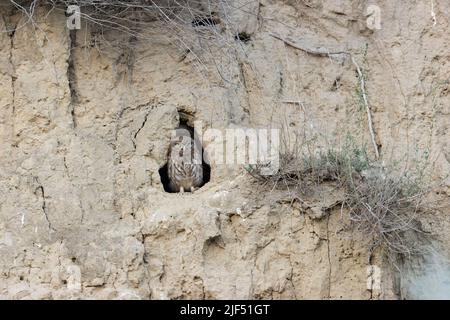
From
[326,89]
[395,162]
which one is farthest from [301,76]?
[395,162]

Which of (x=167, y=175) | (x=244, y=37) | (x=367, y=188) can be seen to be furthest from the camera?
(x=244, y=37)

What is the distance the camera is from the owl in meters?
Result: 6.48

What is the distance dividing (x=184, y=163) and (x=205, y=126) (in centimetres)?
31

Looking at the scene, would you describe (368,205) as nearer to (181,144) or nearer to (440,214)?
(440,214)

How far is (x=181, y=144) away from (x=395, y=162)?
61.0 inches

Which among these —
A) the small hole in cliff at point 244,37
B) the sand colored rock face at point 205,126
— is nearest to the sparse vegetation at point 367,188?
the sand colored rock face at point 205,126

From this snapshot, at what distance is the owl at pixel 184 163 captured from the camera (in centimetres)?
648

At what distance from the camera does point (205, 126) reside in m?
6.50

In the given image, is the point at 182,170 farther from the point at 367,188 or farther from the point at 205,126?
the point at 367,188

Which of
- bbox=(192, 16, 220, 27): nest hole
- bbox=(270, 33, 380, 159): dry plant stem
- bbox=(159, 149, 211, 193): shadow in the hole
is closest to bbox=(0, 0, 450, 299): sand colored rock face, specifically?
bbox=(270, 33, 380, 159): dry plant stem

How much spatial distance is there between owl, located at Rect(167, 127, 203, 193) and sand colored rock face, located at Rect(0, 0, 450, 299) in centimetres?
9

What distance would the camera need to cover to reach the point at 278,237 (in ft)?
19.8

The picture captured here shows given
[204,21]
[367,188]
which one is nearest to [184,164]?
[204,21]

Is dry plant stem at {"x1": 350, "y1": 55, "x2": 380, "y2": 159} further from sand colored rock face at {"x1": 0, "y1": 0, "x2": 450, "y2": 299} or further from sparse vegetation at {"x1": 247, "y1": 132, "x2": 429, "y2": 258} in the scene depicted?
sparse vegetation at {"x1": 247, "y1": 132, "x2": 429, "y2": 258}
